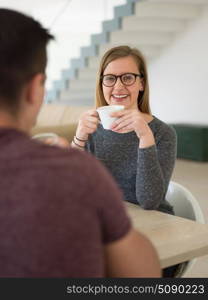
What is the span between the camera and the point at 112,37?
620 centimetres

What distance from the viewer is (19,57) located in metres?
0.77

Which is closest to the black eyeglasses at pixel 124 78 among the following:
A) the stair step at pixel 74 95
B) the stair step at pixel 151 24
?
the stair step at pixel 151 24

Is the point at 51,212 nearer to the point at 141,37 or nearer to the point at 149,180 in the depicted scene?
the point at 149,180

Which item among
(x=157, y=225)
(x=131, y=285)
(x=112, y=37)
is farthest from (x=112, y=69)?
(x=112, y=37)

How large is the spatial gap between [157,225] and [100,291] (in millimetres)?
533

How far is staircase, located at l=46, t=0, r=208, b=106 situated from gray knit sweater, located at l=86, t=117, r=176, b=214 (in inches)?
166

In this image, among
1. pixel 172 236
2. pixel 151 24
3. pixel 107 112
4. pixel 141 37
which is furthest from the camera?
pixel 141 37

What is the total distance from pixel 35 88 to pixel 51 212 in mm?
238

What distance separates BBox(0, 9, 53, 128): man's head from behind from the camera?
76 cm

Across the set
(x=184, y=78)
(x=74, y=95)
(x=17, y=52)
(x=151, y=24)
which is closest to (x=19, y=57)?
(x=17, y=52)

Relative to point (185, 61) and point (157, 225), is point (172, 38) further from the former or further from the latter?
point (157, 225)

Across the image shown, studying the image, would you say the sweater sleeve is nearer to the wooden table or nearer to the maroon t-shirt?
the wooden table

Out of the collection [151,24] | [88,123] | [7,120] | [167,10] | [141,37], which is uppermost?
[167,10]

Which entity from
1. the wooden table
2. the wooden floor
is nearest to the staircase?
the wooden floor
